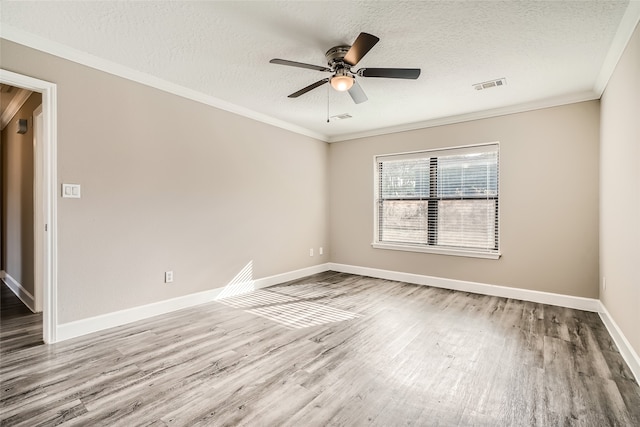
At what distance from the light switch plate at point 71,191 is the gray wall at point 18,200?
1488mm

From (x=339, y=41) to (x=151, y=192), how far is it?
8.02 feet

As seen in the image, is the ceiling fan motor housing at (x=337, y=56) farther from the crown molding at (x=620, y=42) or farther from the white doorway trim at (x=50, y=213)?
the white doorway trim at (x=50, y=213)

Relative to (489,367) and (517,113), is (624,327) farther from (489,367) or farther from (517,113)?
(517,113)

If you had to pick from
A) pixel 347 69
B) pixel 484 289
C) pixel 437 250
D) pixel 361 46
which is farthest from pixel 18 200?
pixel 484 289

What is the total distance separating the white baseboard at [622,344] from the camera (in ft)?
7.01

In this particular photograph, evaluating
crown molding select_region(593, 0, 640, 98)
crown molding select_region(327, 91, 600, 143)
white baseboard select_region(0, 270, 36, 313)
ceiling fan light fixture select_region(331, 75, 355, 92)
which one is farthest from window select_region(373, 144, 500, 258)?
white baseboard select_region(0, 270, 36, 313)

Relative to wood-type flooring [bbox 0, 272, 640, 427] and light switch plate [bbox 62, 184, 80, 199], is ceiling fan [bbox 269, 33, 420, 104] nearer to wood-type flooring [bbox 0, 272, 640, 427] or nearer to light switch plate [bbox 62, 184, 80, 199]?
light switch plate [bbox 62, 184, 80, 199]

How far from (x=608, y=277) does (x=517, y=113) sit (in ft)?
7.23

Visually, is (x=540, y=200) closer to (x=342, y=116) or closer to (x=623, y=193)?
(x=623, y=193)

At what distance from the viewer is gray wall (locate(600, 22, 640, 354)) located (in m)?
2.18

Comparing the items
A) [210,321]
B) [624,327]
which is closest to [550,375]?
[624,327]

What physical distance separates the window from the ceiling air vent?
111 centimetres

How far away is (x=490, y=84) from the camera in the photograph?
3354mm

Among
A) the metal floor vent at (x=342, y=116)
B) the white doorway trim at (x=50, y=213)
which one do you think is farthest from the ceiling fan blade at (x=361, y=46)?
the white doorway trim at (x=50, y=213)
